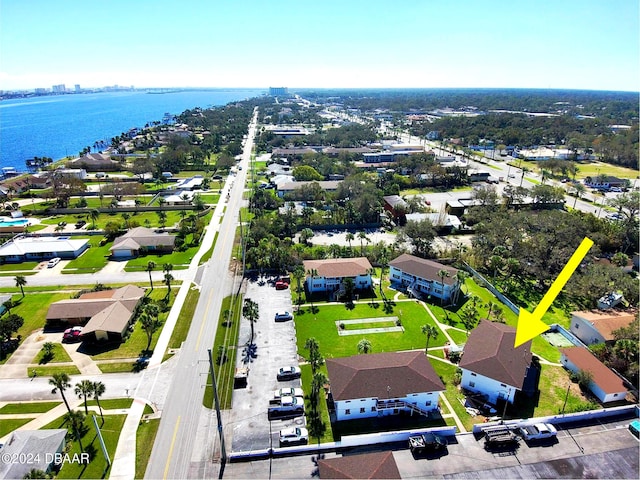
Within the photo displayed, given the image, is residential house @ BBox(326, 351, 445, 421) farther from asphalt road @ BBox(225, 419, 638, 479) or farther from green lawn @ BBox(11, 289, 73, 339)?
green lawn @ BBox(11, 289, 73, 339)

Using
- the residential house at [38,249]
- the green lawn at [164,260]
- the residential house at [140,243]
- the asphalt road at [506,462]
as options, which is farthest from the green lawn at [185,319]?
the residential house at [38,249]

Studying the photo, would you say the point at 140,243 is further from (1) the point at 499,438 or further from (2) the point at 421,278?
(1) the point at 499,438

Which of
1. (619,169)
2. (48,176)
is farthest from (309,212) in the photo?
(619,169)

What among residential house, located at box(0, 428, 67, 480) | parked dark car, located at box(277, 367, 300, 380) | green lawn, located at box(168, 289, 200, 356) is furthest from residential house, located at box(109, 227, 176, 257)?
parked dark car, located at box(277, 367, 300, 380)

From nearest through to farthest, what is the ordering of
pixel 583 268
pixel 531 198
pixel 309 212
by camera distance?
pixel 583 268 → pixel 309 212 → pixel 531 198

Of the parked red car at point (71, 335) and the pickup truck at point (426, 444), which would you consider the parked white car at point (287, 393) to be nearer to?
the pickup truck at point (426, 444)

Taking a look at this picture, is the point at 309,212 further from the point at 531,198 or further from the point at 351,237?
the point at 531,198
